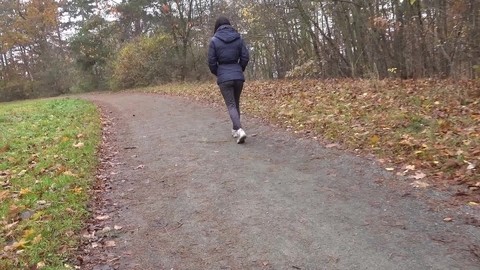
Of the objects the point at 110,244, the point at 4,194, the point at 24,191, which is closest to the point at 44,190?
the point at 24,191

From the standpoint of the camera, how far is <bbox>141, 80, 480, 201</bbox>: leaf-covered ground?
5566mm

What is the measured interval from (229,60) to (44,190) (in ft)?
12.4

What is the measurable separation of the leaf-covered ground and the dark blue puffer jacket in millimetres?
1835

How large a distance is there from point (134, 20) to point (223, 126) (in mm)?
24522

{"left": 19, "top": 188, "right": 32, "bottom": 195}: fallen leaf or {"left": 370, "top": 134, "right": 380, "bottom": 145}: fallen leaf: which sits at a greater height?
{"left": 19, "top": 188, "right": 32, "bottom": 195}: fallen leaf

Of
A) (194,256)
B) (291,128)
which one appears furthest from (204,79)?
(194,256)

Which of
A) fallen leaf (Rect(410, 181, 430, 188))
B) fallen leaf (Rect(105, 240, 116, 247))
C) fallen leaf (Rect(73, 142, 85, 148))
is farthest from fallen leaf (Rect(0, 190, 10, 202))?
fallen leaf (Rect(410, 181, 430, 188))

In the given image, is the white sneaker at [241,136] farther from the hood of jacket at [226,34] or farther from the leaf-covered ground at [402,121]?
the hood of jacket at [226,34]

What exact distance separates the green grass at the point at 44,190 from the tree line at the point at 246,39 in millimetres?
8382

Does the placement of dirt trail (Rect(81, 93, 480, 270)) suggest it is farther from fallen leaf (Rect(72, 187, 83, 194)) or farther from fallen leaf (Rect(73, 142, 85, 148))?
fallen leaf (Rect(73, 142, 85, 148))

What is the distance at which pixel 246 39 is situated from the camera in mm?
22500

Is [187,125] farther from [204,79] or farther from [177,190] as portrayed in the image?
[204,79]

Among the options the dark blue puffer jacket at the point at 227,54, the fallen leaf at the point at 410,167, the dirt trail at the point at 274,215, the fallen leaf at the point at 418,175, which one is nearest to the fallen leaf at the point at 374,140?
the dirt trail at the point at 274,215

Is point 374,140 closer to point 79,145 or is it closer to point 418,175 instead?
point 418,175
